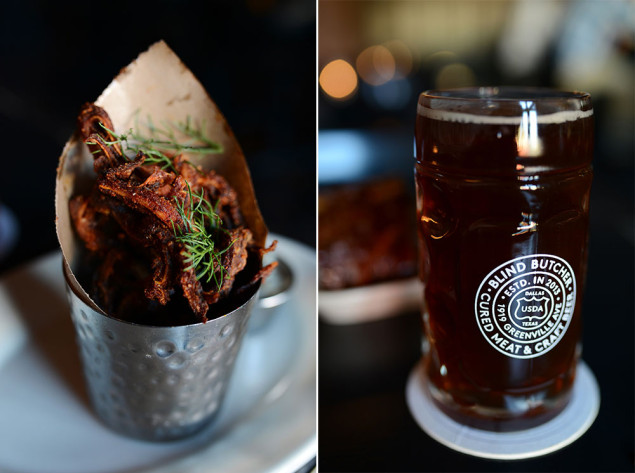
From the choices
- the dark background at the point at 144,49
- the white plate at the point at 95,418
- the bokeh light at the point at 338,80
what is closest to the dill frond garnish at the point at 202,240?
the white plate at the point at 95,418

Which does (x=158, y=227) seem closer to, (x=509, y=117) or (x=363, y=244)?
(x=509, y=117)

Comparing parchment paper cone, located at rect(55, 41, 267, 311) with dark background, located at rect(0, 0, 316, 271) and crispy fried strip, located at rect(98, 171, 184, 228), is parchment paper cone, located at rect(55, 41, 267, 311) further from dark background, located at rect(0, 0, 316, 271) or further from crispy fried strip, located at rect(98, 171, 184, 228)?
dark background, located at rect(0, 0, 316, 271)

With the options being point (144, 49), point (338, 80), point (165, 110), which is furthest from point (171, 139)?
point (338, 80)

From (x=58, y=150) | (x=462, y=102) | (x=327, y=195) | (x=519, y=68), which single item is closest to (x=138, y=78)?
(x=462, y=102)

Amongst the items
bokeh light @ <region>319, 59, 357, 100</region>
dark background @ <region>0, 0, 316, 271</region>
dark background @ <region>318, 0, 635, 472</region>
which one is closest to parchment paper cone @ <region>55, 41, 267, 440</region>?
dark background @ <region>318, 0, 635, 472</region>

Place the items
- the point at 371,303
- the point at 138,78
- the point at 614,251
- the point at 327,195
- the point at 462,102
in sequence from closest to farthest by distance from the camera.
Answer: the point at 462,102, the point at 138,78, the point at 371,303, the point at 614,251, the point at 327,195

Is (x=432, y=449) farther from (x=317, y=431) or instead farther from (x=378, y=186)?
(x=378, y=186)
